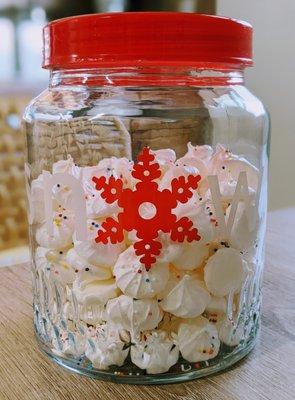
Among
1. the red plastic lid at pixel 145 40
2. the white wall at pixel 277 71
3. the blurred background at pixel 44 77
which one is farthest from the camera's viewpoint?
the white wall at pixel 277 71

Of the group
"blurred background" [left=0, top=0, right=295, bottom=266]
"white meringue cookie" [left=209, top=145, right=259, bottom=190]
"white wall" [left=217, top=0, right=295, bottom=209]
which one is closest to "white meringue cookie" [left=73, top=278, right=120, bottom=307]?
"white meringue cookie" [left=209, top=145, right=259, bottom=190]

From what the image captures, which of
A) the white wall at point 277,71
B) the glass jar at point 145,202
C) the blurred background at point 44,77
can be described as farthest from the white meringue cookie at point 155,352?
the white wall at point 277,71

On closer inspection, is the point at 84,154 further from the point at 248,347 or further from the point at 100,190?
the point at 248,347

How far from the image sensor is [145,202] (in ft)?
1.28

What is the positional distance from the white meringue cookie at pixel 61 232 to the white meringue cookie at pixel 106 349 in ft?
0.23

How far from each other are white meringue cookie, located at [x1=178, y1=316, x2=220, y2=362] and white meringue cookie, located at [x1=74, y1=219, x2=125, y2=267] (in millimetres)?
70

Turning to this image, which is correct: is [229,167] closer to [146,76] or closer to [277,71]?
[146,76]

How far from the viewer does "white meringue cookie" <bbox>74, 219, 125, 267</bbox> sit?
39cm

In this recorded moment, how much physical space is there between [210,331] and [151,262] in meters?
0.07

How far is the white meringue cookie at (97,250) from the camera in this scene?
39 centimetres

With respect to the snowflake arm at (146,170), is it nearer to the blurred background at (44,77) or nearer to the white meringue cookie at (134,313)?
the white meringue cookie at (134,313)

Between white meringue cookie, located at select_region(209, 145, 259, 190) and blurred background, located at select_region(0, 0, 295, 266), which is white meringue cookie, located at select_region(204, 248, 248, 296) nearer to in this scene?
white meringue cookie, located at select_region(209, 145, 259, 190)

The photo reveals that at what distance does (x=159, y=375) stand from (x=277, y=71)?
120 cm

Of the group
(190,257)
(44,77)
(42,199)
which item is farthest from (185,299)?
(44,77)
